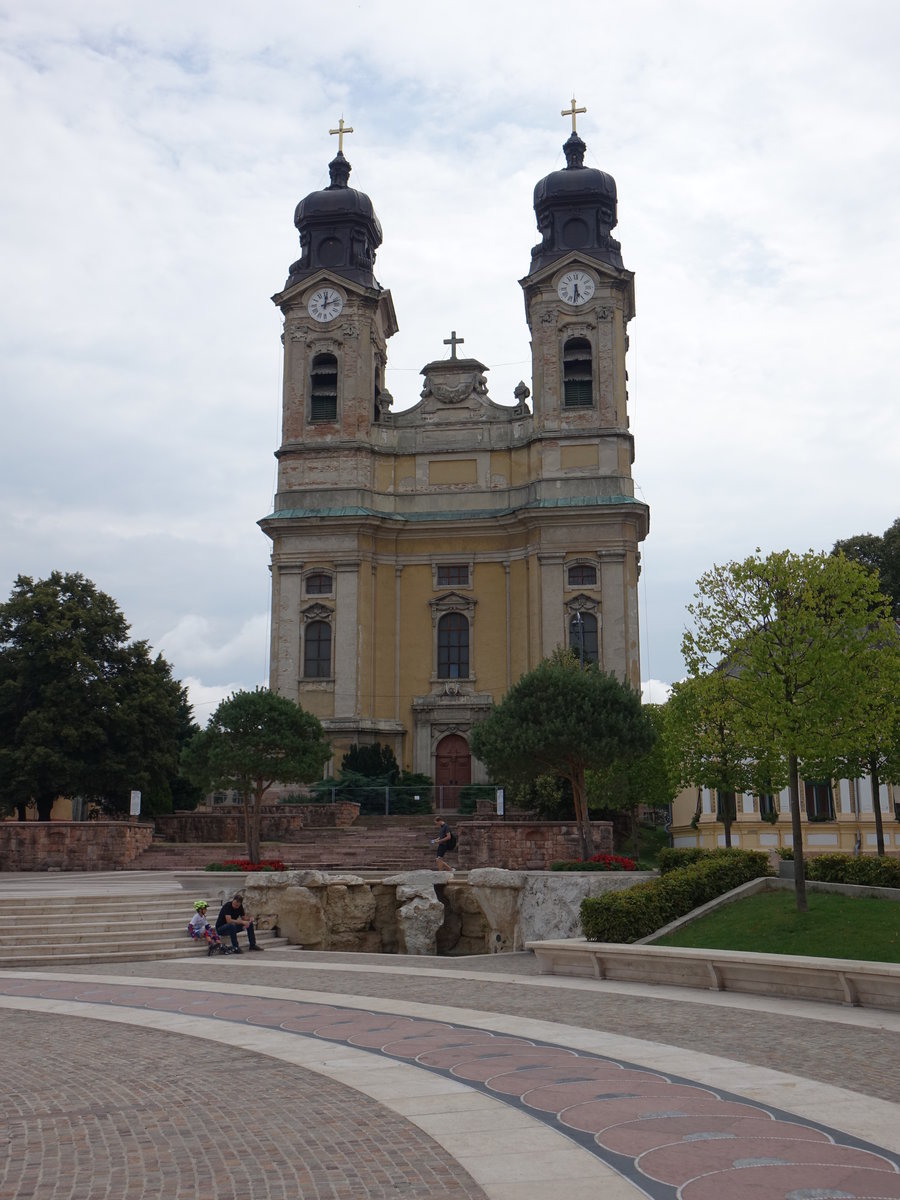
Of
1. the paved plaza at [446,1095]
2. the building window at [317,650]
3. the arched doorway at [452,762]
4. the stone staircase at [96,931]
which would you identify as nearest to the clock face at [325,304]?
the building window at [317,650]

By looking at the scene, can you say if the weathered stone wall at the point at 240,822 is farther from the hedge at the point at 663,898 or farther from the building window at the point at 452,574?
the hedge at the point at 663,898

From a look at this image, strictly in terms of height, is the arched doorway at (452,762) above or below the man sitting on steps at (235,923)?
above

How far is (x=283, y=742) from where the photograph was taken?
32.0 meters

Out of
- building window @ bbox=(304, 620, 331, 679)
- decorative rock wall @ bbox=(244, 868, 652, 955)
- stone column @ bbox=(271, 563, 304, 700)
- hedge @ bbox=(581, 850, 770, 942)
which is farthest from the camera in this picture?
building window @ bbox=(304, 620, 331, 679)

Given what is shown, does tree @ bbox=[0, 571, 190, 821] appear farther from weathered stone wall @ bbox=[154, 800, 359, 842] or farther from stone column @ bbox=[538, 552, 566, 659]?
stone column @ bbox=[538, 552, 566, 659]

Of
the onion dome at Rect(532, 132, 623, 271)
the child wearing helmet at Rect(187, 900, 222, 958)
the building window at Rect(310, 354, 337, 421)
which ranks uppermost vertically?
the onion dome at Rect(532, 132, 623, 271)

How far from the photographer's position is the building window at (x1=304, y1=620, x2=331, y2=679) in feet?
162

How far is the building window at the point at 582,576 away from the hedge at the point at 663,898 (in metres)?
27.3

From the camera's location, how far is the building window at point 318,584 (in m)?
50.3

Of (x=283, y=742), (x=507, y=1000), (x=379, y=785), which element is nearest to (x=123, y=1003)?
(x=507, y=1000)

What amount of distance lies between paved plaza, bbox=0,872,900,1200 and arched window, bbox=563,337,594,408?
1525 inches

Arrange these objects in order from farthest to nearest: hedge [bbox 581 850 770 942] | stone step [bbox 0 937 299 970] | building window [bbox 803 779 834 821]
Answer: building window [bbox 803 779 834 821], stone step [bbox 0 937 299 970], hedge [bbox 581 850 770 942]

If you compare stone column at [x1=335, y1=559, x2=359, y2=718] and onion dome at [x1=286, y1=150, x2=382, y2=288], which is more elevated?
onion dome at [x1=286, y1=150, x2=382, y2=288]

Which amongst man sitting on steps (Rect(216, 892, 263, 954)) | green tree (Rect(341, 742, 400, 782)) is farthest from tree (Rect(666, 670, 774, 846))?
green tree (Rect(341, 742, 400, 782))
